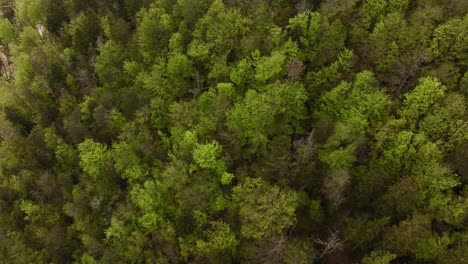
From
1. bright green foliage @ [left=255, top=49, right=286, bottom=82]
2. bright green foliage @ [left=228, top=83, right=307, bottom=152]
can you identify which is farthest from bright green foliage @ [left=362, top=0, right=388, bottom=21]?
bright green foliage @ [left=228, top=83, right=307, bottom=152]

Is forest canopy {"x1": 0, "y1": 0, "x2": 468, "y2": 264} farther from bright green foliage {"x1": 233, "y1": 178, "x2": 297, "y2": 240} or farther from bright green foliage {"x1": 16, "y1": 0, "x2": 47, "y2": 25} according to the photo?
bright green foliage {"x1": 16, "y1": 0, "x2": 47, "y2": 25}

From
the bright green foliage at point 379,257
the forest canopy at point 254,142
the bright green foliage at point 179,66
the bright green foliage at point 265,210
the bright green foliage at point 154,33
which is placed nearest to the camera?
the bright green foliage at point 379,257

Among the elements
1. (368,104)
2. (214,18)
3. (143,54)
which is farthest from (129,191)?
(368,104)

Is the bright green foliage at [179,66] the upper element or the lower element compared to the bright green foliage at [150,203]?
upper

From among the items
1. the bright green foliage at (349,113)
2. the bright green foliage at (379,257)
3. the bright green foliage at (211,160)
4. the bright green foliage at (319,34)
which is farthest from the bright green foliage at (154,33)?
the bright green foliage at (379,257)

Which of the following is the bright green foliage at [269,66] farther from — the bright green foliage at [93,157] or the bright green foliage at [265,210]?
the bright green foliage at [93,157]

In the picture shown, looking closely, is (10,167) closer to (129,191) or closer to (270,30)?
(129,191)
